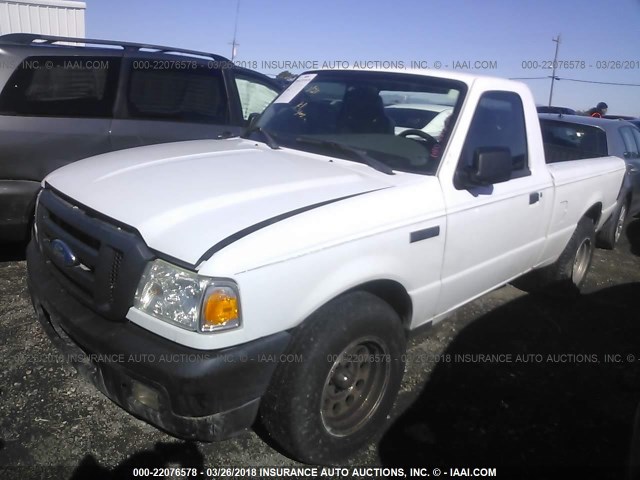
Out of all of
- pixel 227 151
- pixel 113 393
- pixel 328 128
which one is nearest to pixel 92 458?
pixel 113 393

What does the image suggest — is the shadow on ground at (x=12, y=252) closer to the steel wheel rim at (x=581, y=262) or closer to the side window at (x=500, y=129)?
the side window at (x=500, y=129)

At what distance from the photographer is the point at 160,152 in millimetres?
3188

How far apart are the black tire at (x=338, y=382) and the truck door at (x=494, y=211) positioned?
595 millimetres

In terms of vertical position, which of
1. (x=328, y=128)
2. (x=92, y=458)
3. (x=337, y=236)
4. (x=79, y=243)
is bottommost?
(x=92, y=458)

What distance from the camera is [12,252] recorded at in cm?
476

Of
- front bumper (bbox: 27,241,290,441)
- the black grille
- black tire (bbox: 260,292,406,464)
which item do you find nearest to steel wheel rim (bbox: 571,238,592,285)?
black tire (bbox: 260,292,406,464)

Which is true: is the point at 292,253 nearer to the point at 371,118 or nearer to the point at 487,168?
Result: the point at 487,168

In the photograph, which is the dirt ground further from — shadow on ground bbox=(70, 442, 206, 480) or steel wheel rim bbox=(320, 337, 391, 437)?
steel wheel rim bbox=(320, 337, 391, 437)

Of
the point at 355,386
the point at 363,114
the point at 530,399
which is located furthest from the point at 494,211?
the point at 355,386

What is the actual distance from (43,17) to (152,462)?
416 inches

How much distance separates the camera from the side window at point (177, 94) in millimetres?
4710

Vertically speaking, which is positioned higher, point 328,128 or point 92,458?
point 328,128

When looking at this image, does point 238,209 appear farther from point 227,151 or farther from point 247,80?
point 247,80

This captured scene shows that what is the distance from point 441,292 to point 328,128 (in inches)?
50.7
